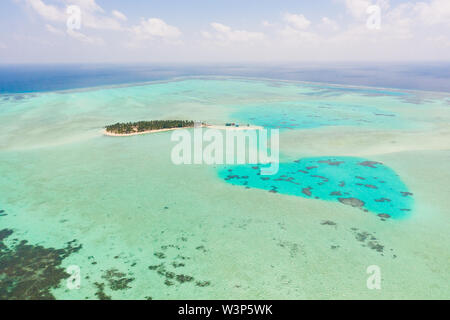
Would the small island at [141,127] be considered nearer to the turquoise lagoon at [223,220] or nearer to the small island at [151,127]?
the small island at [151,127]

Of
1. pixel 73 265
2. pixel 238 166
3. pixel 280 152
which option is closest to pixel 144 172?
pixel 238 166

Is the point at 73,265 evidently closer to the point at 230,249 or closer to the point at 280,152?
the point at 230,249

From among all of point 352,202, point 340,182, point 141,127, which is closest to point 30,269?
point 352,202

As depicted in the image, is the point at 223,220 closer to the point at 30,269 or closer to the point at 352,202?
the point at 352,202

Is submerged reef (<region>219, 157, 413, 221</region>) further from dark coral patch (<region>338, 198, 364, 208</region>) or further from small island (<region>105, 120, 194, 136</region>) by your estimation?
small island (<region>105, 120, 194, 136</region>)
